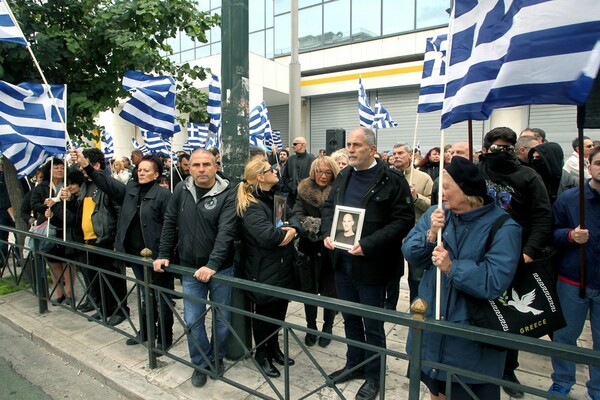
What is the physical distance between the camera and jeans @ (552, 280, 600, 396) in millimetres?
2959

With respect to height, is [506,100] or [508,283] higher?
[506,100]

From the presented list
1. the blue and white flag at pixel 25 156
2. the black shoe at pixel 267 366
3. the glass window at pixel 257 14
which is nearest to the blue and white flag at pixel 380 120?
the blue and white flag at pixel 25 156

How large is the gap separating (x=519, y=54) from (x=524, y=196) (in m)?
1.66

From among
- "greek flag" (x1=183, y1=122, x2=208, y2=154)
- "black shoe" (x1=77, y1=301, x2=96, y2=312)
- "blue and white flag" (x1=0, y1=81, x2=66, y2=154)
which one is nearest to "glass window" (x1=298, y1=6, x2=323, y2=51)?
"greek flag" (x1=183, y1=122, x2=208, y2=154)

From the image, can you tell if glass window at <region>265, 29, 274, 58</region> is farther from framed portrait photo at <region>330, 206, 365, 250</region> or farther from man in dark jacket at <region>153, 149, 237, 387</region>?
framed portrait photo at <region>330, 206, 365, 250</region>

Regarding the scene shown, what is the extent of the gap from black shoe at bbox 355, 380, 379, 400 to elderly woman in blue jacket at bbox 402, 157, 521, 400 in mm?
907

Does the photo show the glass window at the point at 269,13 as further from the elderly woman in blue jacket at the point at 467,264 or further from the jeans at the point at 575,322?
the elderly woman in blue jacket at the point at 467,264

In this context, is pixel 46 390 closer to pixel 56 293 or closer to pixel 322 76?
pixel 56 293

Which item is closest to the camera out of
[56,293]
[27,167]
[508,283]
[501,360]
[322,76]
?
[508,283]

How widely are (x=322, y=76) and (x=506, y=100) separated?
19.7m

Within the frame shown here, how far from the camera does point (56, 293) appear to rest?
5816 millimetres

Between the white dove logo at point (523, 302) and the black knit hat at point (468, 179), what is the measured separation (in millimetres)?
570

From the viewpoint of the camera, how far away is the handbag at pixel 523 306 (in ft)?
6.89

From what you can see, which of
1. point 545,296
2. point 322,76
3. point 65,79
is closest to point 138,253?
point 65,79
